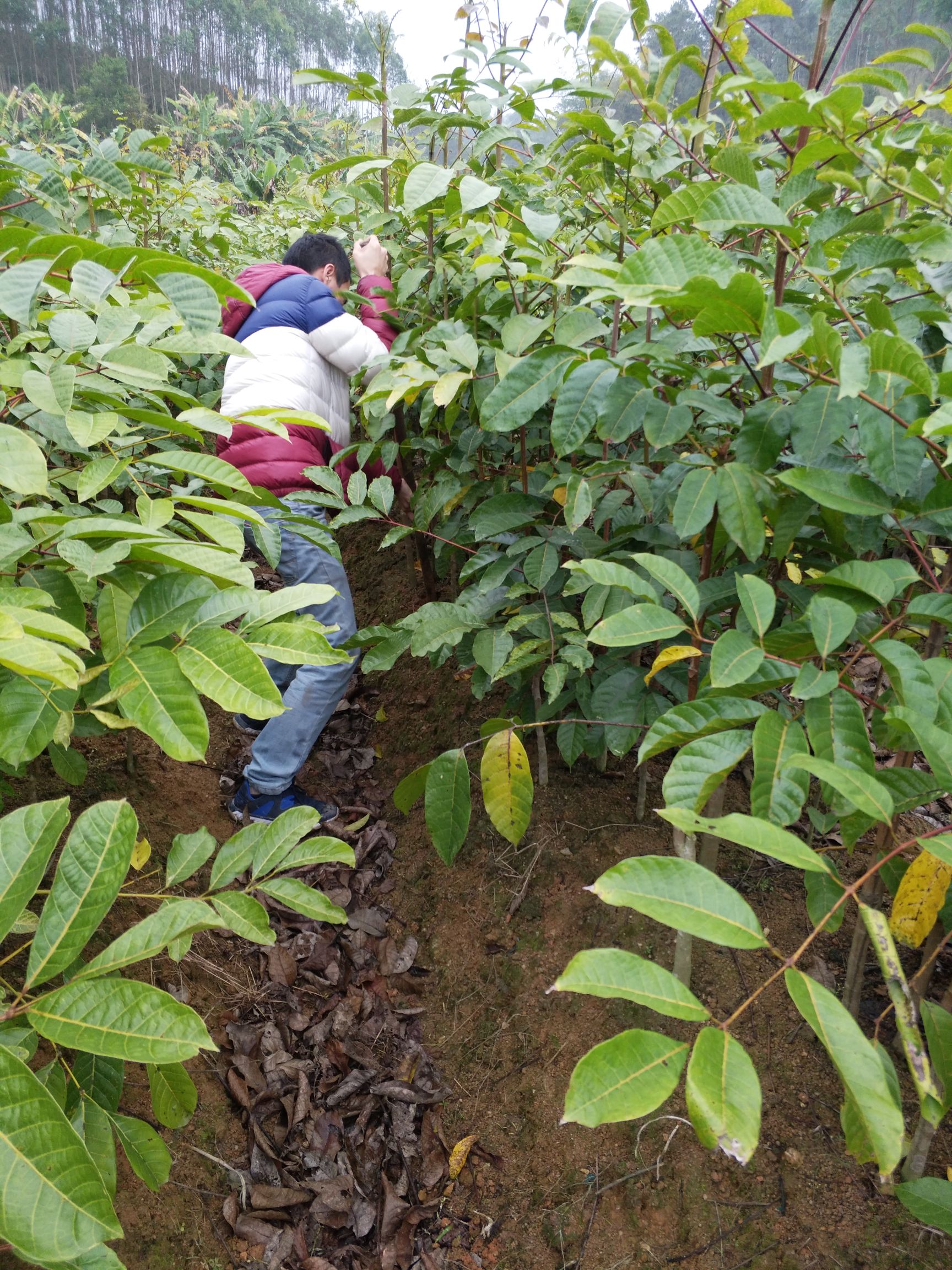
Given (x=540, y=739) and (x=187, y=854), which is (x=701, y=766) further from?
(x=540, y=739)

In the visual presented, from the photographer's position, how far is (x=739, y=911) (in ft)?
2.35

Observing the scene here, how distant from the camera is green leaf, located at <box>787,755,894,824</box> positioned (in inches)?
31.0

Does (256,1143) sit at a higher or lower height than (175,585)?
lower

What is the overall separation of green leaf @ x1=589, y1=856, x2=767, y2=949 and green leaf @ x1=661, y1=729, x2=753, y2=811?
0.18m

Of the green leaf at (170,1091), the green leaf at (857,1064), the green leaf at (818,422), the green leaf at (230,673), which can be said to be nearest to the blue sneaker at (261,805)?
the green leaf at (170,1091)

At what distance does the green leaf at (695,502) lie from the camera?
4.04ft

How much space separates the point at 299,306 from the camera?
2.71 m

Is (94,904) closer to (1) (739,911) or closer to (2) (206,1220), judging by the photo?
(1) (739,911)

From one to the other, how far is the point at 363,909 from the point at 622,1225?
3.85 ft

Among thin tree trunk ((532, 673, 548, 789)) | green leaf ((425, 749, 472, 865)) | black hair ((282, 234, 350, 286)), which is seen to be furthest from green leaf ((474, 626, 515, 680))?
black hair ((282, 234, 350, 286))

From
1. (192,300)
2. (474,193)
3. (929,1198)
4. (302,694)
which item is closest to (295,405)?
(302,694)

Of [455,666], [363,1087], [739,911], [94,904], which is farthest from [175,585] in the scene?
[455,666]

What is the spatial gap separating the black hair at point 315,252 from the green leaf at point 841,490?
8.15ft

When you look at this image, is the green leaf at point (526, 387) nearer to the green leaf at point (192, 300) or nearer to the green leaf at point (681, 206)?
the green leaf at point (681, 206)
